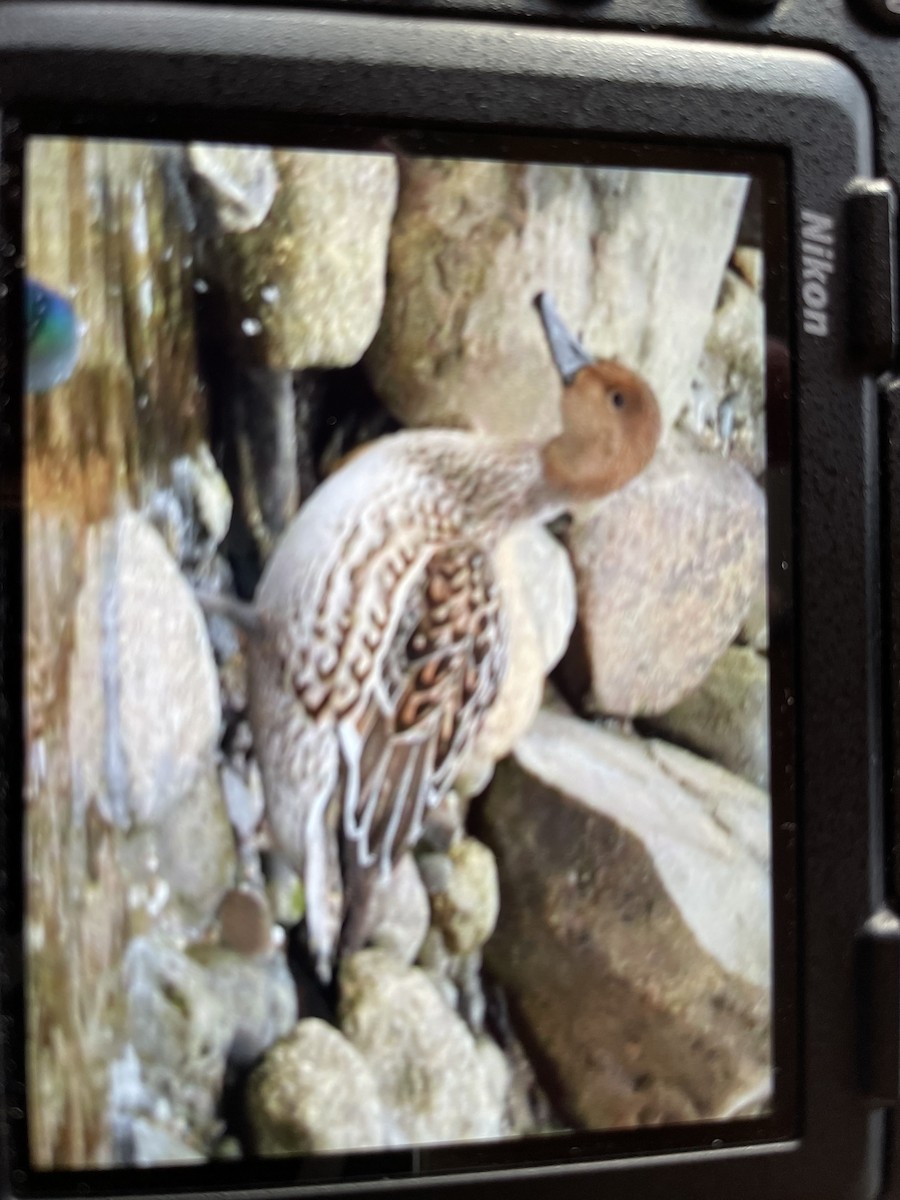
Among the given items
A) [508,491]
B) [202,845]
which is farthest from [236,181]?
[202,845]

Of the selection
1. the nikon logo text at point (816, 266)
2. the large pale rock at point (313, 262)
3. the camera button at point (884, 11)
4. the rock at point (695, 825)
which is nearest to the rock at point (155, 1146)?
the rock at point (695, 825)

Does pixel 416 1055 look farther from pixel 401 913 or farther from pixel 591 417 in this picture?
pixel 591 417

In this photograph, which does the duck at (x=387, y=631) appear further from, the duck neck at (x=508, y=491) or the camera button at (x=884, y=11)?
the camera button at (x=884, y=11)

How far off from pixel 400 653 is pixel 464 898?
112mm

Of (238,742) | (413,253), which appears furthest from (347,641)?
(413,253)

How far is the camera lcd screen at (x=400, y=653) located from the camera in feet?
1.31

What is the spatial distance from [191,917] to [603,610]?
22cm

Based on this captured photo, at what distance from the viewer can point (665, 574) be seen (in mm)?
440

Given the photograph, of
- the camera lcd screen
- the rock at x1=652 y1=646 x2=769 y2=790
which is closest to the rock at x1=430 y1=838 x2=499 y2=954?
the camera lcd screen

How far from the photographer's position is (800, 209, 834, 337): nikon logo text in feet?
1.48

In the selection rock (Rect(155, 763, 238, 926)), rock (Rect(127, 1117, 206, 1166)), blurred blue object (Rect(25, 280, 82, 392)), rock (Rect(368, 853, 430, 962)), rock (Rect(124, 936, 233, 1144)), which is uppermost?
blurred blue object (Rect(25, 280, 82, 392))

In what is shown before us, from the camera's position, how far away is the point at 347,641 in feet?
1.36

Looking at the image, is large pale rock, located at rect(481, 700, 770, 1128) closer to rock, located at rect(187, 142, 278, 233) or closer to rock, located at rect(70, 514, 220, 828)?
rock, located at rect(70, 514, 220, 828)

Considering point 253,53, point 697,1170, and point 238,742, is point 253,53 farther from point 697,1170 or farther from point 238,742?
point 697,1170
